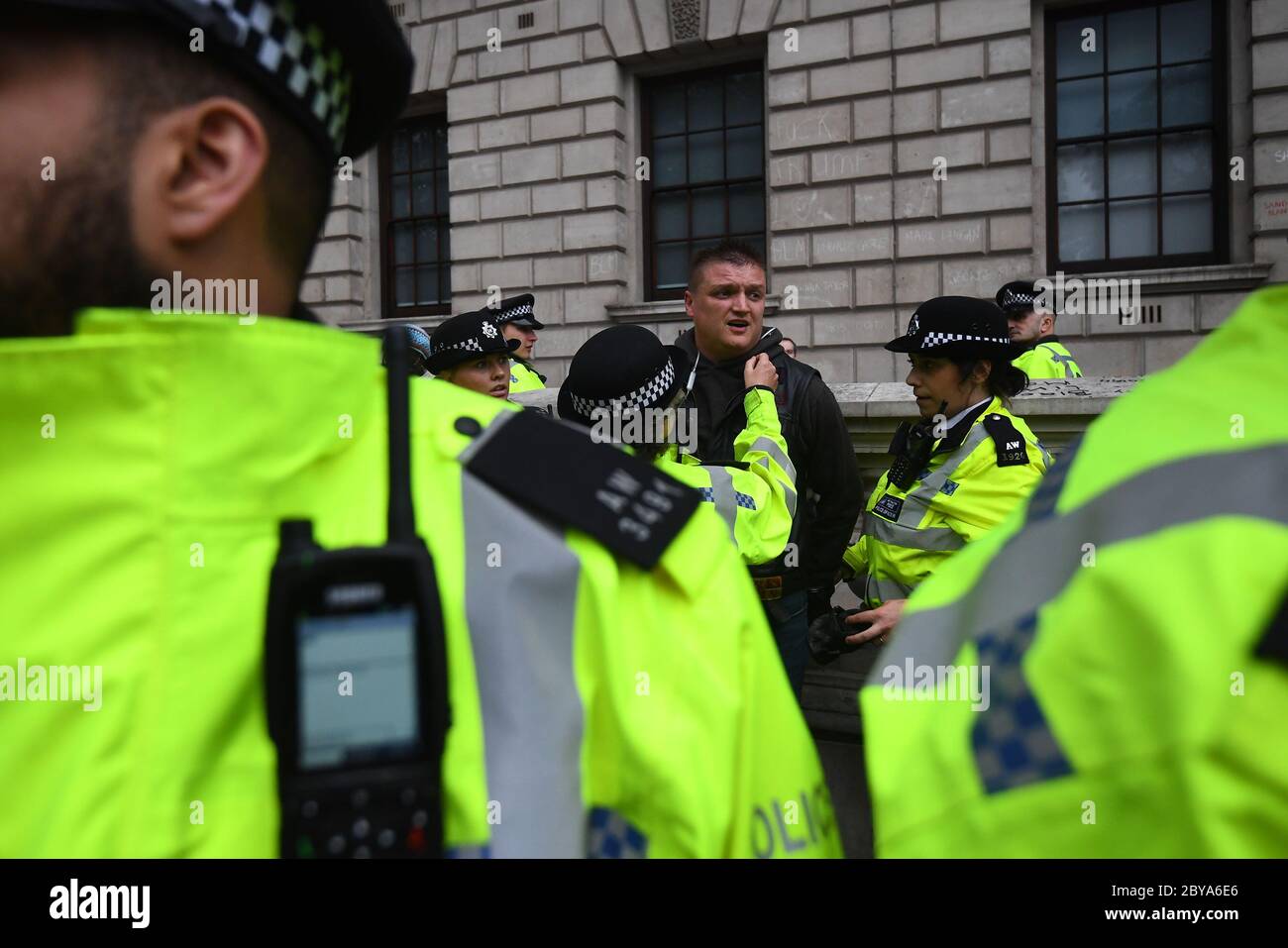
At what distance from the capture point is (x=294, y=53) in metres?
1.10

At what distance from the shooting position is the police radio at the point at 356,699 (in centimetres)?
87

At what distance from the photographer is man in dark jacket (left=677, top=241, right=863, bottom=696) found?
3.76 metres

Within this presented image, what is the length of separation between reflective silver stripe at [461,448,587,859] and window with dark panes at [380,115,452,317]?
1195 cm

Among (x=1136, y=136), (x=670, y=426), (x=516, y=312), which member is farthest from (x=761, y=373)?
(x=1136, y=136)

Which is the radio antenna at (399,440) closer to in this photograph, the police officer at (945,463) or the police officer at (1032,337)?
the police officer at (945,463)

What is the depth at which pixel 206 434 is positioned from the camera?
916mm

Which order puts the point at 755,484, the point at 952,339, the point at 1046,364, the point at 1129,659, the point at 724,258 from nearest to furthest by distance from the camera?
the point at 1129,659
the point at 755,484
the point at 952,339
the point at 724,258
the point at 1046,364

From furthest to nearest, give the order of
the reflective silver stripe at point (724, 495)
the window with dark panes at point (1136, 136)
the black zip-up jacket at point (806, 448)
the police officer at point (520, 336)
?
the window with dark panes at point (1136, 136) → the police officer at point (520, 336) → the black zip-up jacket at point (806, 448) → the reflective silver stripe at point (724, 495)

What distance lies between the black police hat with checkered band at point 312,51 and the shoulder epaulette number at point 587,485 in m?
0.47

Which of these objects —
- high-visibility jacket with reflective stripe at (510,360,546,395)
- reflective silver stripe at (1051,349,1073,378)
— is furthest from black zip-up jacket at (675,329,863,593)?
reflective silver stripe at (1051,349,1073,378)

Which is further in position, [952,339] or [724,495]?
[952,339]

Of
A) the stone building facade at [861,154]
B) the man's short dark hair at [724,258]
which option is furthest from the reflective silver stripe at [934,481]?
the stone building facade at [861,154]

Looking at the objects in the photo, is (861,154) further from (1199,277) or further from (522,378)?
(522,378)

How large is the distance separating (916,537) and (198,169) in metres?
2.99
